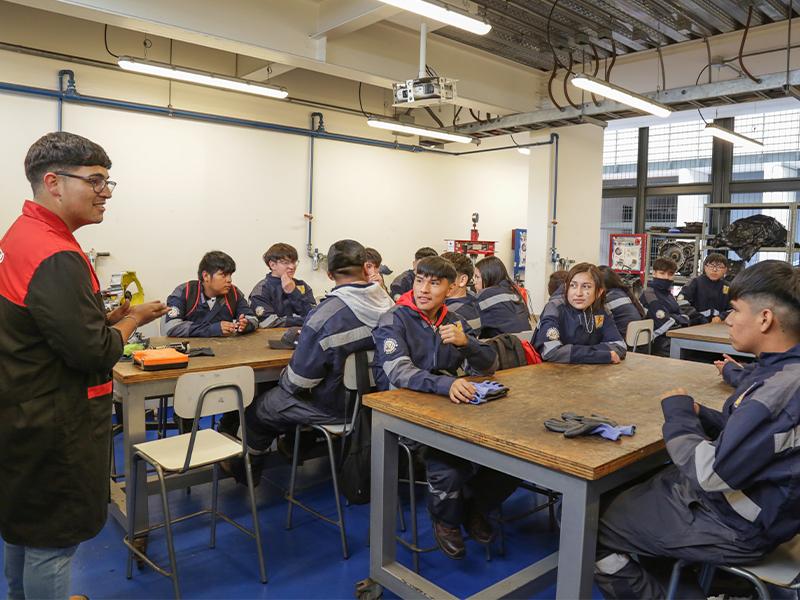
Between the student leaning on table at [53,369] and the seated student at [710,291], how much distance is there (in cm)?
→ 565

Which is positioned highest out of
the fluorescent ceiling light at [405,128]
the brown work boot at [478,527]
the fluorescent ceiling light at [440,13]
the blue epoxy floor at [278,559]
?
Answer: the fluorescent ceiling light at [440,13]

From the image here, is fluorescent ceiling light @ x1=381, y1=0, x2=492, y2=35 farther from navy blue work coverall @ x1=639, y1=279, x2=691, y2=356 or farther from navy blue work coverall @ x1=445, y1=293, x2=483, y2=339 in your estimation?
navy blue work coverall @ x1=639, y1=279, x2=691, y2=356

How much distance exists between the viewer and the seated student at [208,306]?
3.65 metres

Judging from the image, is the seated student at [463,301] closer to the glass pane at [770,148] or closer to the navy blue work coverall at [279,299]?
the navy blue work coverall at [279,299]

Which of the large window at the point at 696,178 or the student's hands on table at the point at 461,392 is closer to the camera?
the student's hands on table at the point at 461,392

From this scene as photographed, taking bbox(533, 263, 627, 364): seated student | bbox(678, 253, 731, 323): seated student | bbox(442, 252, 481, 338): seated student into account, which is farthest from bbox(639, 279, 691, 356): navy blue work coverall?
bbox(533, 263, 627, 364): seated student

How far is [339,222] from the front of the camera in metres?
6.69

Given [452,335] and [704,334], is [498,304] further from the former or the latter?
[452,335]

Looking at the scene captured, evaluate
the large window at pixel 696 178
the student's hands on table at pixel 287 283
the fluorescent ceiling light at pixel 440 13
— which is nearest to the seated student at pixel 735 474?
the fluorescent ceiling light at pixel 440 13

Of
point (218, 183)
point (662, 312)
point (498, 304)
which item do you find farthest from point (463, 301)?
point (218, 183)

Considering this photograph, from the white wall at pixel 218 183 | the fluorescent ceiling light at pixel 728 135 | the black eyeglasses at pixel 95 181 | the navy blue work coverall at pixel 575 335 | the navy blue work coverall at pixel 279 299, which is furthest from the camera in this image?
the fluorescent ceiling light at pixel 728 135

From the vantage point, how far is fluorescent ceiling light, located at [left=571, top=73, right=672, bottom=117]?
4.50 m

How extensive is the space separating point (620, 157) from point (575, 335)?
6660 millimetres

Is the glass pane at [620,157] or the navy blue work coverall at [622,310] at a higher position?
the glass pane at [620,157]
